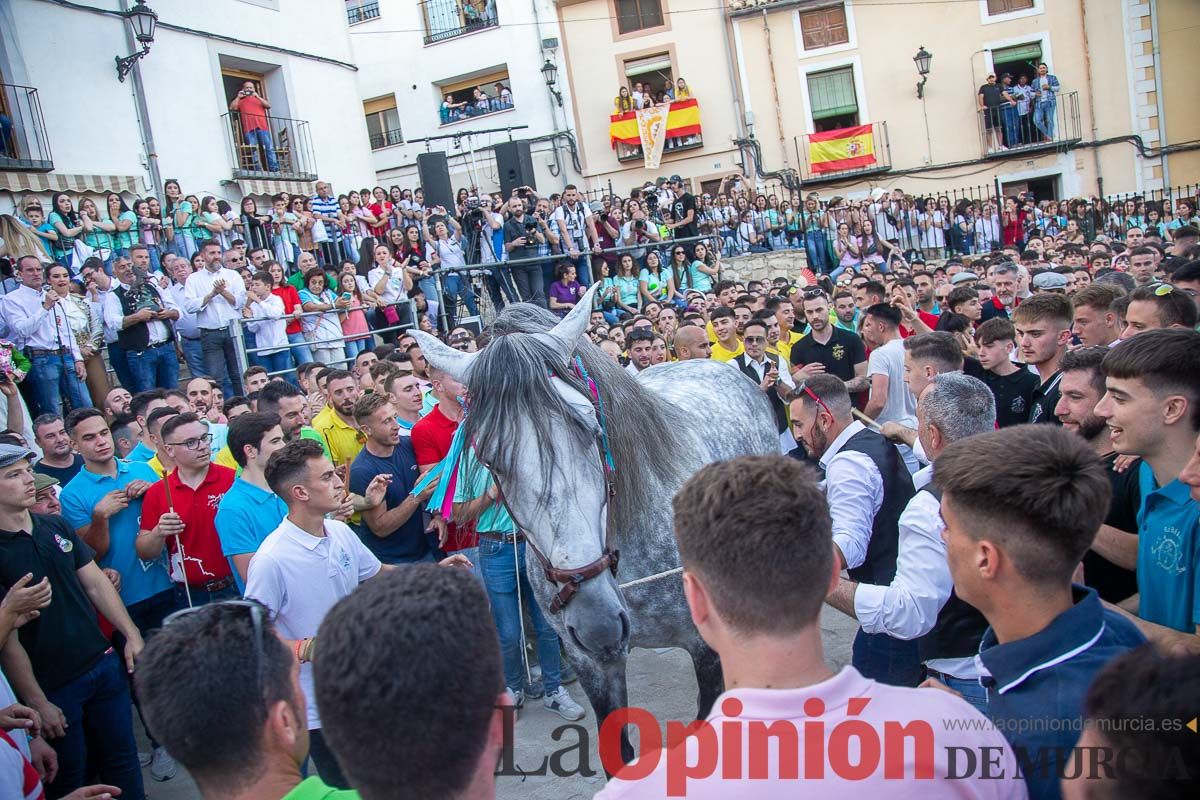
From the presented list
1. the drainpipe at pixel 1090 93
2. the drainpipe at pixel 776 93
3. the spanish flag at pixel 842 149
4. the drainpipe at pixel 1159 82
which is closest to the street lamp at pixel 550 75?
the drainpipe at pixel 776 93

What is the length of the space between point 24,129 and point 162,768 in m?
11.8

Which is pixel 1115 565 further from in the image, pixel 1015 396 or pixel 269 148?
pixel 269 148

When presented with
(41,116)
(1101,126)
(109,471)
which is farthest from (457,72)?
(109,471)

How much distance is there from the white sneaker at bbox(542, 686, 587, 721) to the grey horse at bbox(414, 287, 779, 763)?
129cm

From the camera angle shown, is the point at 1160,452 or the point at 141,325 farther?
the point at 141,325

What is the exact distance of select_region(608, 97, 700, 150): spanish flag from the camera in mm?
26484

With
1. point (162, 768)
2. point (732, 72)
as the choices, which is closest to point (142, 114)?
point (162, 768)

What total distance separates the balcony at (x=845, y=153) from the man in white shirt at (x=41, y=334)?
73.0ft

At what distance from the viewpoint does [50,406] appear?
905cm

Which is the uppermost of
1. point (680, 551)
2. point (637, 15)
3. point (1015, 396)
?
point (637, 15)

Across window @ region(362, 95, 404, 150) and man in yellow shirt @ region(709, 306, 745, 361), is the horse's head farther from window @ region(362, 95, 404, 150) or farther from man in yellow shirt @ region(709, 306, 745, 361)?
window @ region(362, 95, 404, 150)

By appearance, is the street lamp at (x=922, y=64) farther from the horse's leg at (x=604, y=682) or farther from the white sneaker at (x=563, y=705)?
the horse's leg at (x=604, y=682)

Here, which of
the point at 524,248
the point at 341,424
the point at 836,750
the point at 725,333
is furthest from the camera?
the point at 524,248

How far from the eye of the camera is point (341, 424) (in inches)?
241
